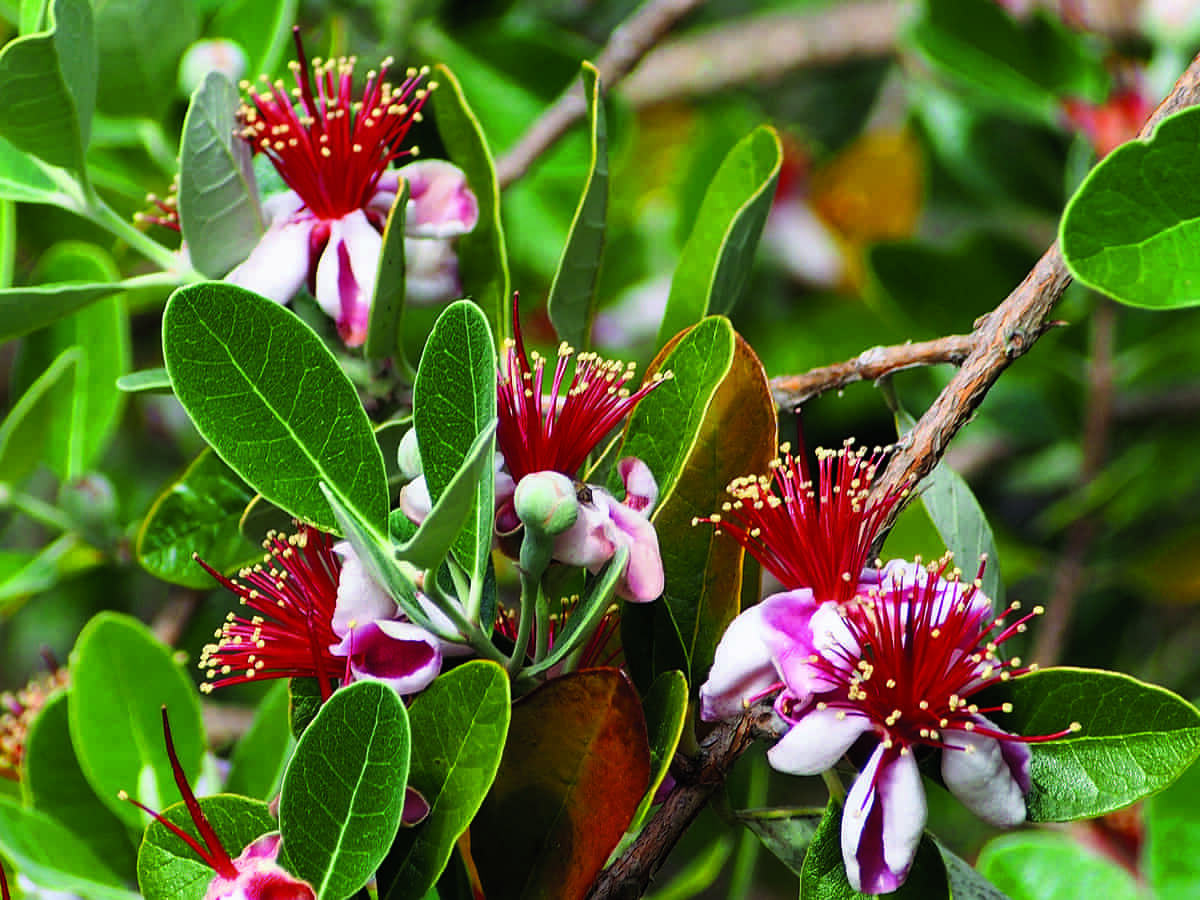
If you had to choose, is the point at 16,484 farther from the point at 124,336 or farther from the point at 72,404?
the point at 124,336

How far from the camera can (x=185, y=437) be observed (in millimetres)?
2354

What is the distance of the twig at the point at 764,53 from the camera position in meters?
2.27

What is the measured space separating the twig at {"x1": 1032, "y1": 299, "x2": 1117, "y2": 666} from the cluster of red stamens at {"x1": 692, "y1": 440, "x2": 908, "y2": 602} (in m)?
0.98

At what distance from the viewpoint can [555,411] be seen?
81cm

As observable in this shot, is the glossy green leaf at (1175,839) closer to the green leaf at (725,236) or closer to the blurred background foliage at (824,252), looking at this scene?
the blurred background foliage at (824,252)

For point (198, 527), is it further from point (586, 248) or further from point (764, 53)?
point (764, 53)

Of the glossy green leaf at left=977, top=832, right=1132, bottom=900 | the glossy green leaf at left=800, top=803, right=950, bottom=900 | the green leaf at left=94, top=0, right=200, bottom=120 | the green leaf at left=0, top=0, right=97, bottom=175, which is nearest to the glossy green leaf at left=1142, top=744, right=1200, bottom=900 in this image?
the glossy green leaf at left=977, top=832, right=1132, bottom=900

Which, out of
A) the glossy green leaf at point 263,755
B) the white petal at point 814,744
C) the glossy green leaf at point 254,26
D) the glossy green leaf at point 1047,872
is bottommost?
the glossy green leaf at point 1047,872

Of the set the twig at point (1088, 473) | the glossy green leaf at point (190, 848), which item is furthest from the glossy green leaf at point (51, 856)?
the twig at point (1088, 473)

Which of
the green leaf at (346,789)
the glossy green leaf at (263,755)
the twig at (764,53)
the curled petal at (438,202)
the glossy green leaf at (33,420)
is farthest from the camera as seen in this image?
the twig at (764,53)

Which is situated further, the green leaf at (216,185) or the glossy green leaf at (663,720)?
the green leaf at (216,185)

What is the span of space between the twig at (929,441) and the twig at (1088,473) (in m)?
0.94

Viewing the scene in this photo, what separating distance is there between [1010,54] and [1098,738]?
4.08 ft

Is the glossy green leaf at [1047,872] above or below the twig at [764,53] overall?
below
